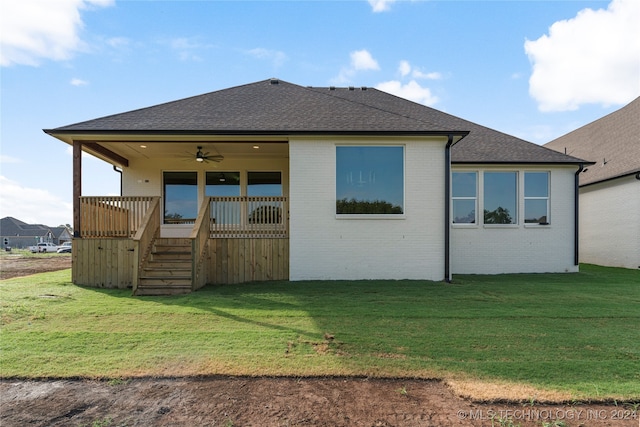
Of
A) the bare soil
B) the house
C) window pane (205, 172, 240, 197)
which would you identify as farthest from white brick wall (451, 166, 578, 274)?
the bare soil

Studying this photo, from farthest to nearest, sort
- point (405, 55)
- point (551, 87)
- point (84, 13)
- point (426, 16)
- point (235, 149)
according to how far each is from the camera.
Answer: point (551, 87) < point (405, 55) < point (426, 16) < point (235, 149) < point (84, 13)

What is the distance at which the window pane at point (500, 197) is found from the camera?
10719mm

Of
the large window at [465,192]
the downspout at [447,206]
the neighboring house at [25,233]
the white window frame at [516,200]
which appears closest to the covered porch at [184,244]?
the downspout at [447,206]

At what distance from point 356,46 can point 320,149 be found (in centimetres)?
735

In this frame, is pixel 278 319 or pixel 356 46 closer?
pixel 278 319

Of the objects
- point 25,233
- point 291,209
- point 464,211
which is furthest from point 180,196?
point 25,233

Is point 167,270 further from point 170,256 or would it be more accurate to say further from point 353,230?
point 353,230

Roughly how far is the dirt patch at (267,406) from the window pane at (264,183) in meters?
8.30

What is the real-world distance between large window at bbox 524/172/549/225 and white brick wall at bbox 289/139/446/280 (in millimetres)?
4335

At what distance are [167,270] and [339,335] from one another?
16.5ft

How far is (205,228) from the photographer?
820 centimetres

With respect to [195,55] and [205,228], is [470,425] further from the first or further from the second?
[195,55]

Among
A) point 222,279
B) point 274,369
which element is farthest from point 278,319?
point 222,279

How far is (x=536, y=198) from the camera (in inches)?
425
